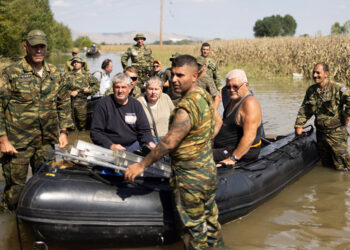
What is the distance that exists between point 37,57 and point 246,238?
9.94ft

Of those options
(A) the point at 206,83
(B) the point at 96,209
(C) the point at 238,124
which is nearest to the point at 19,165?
(B) the point at 96,209

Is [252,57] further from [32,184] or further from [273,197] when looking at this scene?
[32,184]

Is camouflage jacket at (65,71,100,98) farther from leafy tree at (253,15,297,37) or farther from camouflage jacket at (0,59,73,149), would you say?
leafy tree at (253,15,297,37)

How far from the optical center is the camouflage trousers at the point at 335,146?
6168 millimetres

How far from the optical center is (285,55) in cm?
2075

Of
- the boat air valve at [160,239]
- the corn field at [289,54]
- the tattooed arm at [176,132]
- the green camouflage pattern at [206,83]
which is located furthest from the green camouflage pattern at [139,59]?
the corn field at [289,54]

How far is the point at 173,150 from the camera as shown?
3.28m

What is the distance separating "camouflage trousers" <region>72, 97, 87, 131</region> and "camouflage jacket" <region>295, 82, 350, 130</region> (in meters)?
5.31

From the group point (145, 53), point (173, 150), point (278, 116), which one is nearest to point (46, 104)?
point (173, 150)

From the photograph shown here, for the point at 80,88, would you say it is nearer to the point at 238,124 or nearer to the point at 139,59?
the point at 139,59

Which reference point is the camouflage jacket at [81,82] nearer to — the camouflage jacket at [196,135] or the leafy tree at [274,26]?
the camouflage jacket at [196,135]

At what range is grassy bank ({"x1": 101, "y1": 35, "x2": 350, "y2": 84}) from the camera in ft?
54.1

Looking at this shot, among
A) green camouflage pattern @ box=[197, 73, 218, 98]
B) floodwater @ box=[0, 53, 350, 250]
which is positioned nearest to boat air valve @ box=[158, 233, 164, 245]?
floodwater @ box=[0, 53, 350, 250]

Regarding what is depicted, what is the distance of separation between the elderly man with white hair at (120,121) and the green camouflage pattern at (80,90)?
4.55 m
